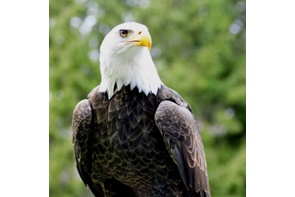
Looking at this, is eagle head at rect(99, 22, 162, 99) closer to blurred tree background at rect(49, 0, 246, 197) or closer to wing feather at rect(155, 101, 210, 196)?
wing feather at rect(155, 101, 210, 196)

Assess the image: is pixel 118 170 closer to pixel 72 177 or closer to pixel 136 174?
pixel 136 174

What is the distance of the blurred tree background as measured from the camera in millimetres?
3102

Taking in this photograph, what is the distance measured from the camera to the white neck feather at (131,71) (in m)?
2.22

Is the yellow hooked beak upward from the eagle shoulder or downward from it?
upward

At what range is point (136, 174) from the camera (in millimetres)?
2299

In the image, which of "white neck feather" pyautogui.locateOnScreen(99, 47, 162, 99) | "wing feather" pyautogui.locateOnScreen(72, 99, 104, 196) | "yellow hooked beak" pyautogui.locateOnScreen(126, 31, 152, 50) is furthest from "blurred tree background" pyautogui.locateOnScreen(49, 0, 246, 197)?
"yellow hooked beak" pyautogui.locateOnScreen(126, 31, 152, 50)

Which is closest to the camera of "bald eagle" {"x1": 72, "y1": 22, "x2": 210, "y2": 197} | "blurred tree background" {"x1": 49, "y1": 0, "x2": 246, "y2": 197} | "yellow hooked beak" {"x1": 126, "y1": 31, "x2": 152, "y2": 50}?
"yellow hooked beak" {"x1": 126, "y1": 31, "x2": 152, "y2": 50}

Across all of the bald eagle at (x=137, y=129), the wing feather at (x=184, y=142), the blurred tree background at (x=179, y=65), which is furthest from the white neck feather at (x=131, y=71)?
the blurred tree background at (x=179, y=65)

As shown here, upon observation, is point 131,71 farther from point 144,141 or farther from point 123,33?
point 144,141

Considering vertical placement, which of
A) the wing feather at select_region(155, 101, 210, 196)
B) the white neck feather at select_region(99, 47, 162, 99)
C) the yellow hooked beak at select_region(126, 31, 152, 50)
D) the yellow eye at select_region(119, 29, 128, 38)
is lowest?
the wing feather at select_region(155, 101, 210, 196)

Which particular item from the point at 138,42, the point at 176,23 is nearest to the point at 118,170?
the point at 138,42

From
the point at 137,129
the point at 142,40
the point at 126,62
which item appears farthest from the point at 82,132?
the point at 142,40

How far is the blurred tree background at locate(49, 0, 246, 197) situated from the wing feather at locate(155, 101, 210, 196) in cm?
77
